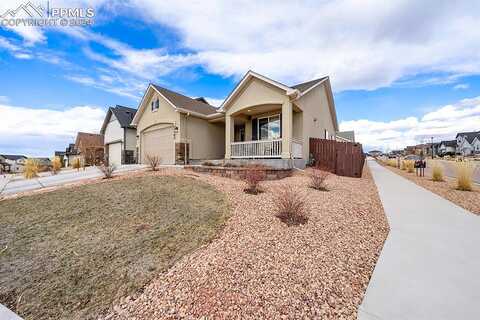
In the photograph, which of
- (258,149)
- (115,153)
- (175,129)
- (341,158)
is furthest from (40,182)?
(341,158)

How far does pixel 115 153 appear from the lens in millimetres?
22828

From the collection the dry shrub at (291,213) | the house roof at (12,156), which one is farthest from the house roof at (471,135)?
the house roof at (12,156)

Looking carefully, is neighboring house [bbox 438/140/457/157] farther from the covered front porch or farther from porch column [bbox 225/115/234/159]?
porch column [bbox 225/115/234/159]

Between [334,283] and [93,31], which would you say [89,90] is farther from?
[334,283]

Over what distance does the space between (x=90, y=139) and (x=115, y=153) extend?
Result: 15079mm

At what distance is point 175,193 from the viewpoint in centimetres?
672

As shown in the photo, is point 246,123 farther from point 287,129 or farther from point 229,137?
point 287,129

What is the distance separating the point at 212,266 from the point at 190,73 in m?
16.0

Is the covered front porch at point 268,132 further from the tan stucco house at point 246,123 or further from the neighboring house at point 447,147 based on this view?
the neighboring house at point 447,147

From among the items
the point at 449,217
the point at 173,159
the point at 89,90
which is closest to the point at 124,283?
the point at 449,217

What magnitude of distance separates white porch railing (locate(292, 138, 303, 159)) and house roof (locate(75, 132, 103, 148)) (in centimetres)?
3178

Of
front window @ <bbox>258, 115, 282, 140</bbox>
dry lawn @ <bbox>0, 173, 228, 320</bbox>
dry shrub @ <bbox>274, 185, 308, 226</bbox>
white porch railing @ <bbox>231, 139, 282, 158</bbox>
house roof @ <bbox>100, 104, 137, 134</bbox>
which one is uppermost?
house roof @ <bbox>100, 104, 137, 134</bbox>

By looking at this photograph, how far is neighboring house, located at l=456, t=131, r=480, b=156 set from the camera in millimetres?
69175

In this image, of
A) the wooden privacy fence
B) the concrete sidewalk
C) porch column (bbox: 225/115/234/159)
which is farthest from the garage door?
the concrete sidewalk
